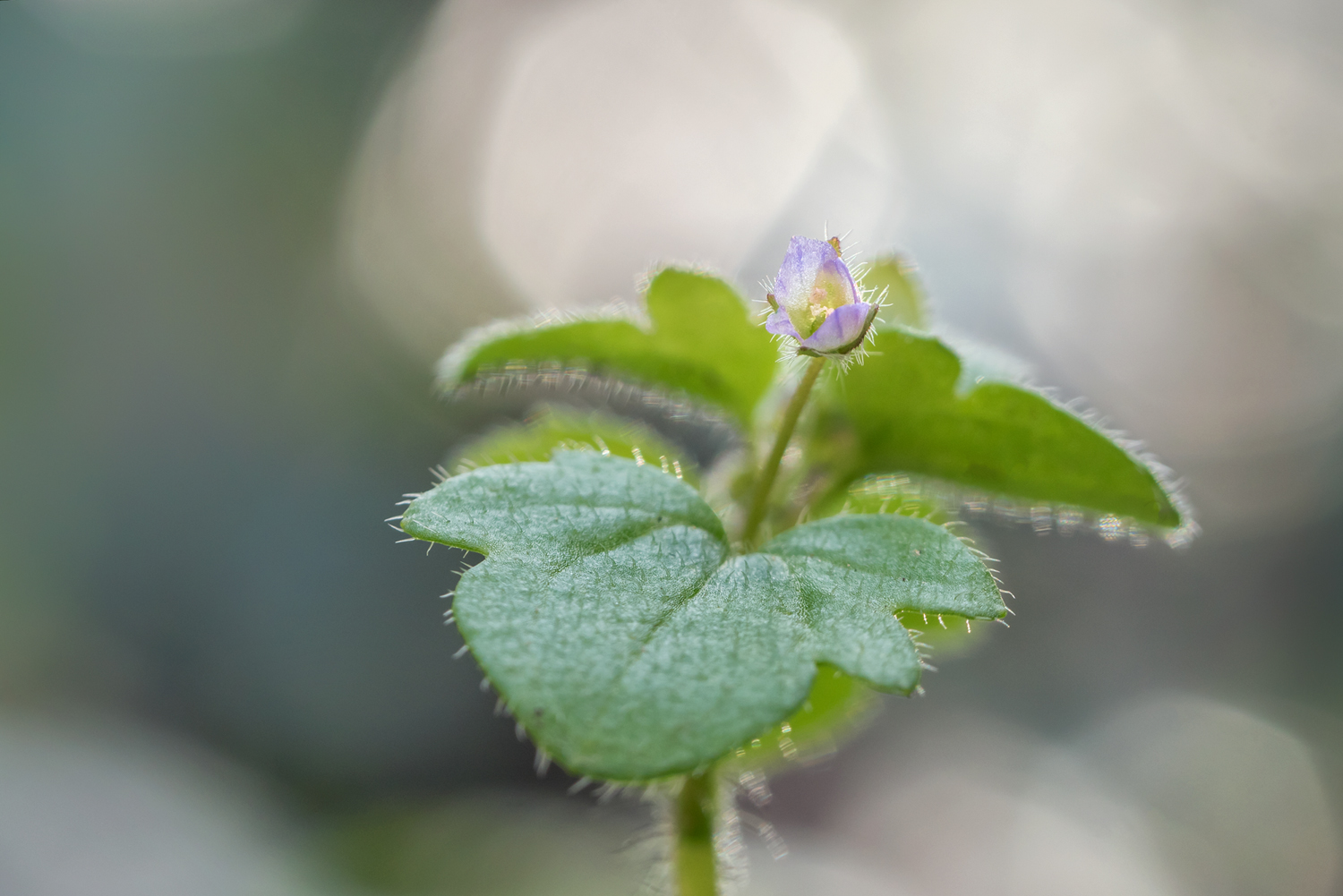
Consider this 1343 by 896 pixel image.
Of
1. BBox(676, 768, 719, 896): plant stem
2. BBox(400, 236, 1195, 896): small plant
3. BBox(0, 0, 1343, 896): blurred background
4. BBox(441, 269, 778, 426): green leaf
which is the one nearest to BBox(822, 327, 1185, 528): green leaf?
BBox(400, 236, 1195, 896): small plant

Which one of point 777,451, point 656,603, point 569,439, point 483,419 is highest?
point 483,419

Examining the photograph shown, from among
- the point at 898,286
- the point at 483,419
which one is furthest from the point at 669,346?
the point at 483,419

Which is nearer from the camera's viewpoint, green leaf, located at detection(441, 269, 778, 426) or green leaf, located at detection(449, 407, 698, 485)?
green leaf, located at detection(441, 269, 778, 426)

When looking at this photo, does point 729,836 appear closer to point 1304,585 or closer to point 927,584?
point 927,584

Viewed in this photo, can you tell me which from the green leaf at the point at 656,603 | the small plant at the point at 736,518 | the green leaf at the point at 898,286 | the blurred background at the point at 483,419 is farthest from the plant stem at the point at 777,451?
the blurred background at the point at 483,419

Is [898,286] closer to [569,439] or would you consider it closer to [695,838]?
[569,439]

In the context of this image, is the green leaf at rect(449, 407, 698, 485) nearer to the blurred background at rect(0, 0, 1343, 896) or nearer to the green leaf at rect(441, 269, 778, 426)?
the green leaf at rect(441, 269, 778, 426)

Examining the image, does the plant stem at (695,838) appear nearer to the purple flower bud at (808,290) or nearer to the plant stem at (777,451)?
the plant stem at (777,451)
